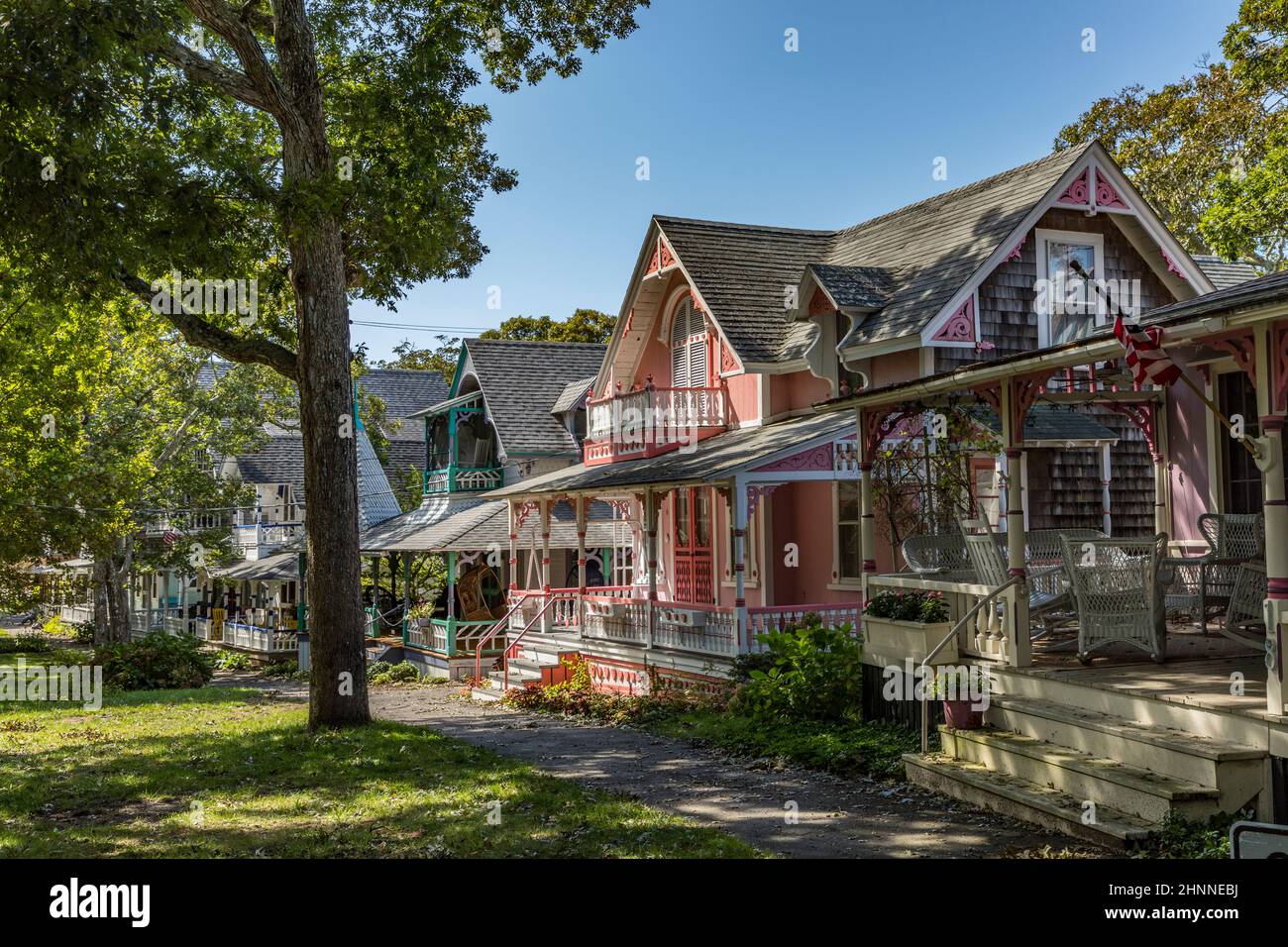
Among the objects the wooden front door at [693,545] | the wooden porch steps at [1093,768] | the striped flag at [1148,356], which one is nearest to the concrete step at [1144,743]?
the wooden porch steps at [1093,768]

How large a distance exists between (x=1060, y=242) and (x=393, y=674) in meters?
19.5

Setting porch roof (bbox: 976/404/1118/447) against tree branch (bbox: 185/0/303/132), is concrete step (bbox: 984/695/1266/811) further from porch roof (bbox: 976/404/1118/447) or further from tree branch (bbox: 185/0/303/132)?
tree branch (bbox: 185/0/303/132)

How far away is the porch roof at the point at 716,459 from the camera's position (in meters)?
17.3

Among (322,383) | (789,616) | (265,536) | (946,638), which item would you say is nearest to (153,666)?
(322,383)

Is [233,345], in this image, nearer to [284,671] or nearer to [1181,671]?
[1181,671]

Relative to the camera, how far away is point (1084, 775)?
869 centimetres

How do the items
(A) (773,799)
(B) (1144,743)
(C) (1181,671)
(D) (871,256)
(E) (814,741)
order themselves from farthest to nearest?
1. (D) (871,256)
2. (E) (814,741)
3. (A) (773,799)
4. (C) (1181,671)
5. (B) (1144,743)

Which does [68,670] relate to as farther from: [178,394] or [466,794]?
[466,794]

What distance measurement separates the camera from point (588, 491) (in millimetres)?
22250

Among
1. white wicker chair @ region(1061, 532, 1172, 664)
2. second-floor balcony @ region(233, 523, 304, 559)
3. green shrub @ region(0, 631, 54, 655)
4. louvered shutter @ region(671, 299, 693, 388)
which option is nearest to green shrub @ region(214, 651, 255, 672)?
green shrub @ region(0, 631, 54, 655)

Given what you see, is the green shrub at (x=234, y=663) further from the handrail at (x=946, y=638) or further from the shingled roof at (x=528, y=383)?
the handrail at (x=946, y=638)

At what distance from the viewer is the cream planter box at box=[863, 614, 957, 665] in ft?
37.3

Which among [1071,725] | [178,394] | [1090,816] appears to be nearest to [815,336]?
[1071,725]

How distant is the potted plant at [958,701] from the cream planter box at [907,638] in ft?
1.67
